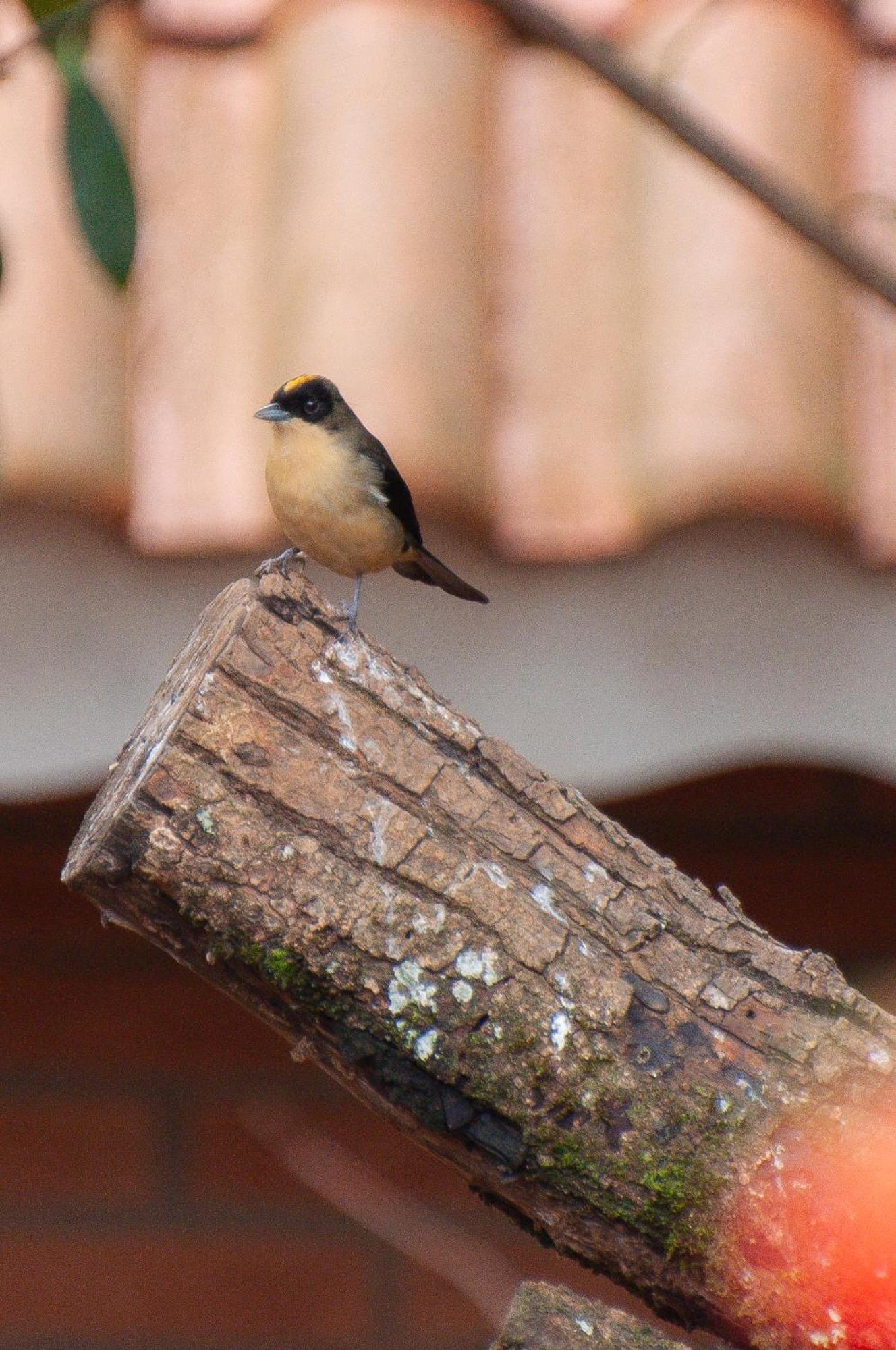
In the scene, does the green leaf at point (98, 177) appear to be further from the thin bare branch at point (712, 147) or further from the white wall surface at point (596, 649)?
the white wall surface at point (596, 649)

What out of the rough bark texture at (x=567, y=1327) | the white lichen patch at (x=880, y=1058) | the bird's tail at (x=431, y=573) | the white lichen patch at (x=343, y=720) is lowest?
the rough bark texture at (x=567, y=1327)

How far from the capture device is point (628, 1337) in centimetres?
140

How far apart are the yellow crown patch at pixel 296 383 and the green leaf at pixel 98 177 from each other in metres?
0.59

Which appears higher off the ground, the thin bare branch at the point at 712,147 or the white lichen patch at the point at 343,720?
the thin bare branch at the point at 712,147

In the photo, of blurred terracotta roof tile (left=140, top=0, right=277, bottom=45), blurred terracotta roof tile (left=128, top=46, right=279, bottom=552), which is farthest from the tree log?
blurred terracotta roof tile (left=140, top=0, right=277, bottom=45)

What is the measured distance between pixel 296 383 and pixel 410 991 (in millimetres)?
1517

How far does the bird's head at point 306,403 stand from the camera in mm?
2764

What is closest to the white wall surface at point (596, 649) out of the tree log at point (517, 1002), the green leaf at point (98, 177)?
the green leaf at point (98, 177)

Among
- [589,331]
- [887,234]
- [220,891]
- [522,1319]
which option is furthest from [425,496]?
[522,1319]

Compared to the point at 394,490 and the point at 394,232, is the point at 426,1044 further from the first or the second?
the point at 394,232

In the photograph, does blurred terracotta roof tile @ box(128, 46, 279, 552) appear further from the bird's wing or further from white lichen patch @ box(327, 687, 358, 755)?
white lichen patch @ box(327, 687, 358, 755)

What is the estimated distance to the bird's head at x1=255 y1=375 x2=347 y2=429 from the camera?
276cm

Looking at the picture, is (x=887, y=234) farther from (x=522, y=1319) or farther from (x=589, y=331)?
(x=522, y=1319)

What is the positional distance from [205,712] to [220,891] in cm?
16
